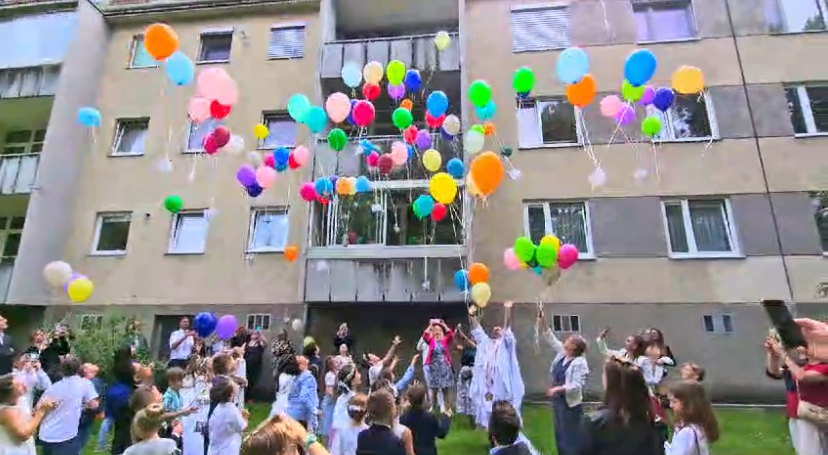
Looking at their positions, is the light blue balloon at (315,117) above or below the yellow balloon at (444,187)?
above

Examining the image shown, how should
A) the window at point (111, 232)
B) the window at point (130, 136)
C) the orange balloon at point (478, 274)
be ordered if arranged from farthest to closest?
the window at point (130, 136), the window at point (111, 232), the orange balloon at point (478, 274)

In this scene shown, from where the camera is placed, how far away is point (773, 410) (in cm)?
1089

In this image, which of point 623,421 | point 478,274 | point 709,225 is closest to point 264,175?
point 478,274

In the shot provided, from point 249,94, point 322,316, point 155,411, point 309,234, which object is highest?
point 249,94

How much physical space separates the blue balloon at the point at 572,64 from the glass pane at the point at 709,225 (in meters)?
5.27

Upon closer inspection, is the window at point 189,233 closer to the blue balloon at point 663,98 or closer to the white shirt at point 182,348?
the white shirt at point 182,348

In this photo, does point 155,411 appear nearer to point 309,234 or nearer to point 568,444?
point 568,444

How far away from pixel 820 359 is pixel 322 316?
11.3m

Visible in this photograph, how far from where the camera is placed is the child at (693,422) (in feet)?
11.3

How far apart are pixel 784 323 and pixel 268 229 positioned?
12.7m

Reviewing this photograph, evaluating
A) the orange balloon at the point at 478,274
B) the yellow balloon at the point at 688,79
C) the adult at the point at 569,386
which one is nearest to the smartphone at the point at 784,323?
the adult at the point at 569,386

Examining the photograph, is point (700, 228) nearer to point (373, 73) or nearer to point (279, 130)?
point (373, 73)

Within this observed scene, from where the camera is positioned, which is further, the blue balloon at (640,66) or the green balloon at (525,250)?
the green balloon at (525,250)

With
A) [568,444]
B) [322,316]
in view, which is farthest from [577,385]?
[322,316]
